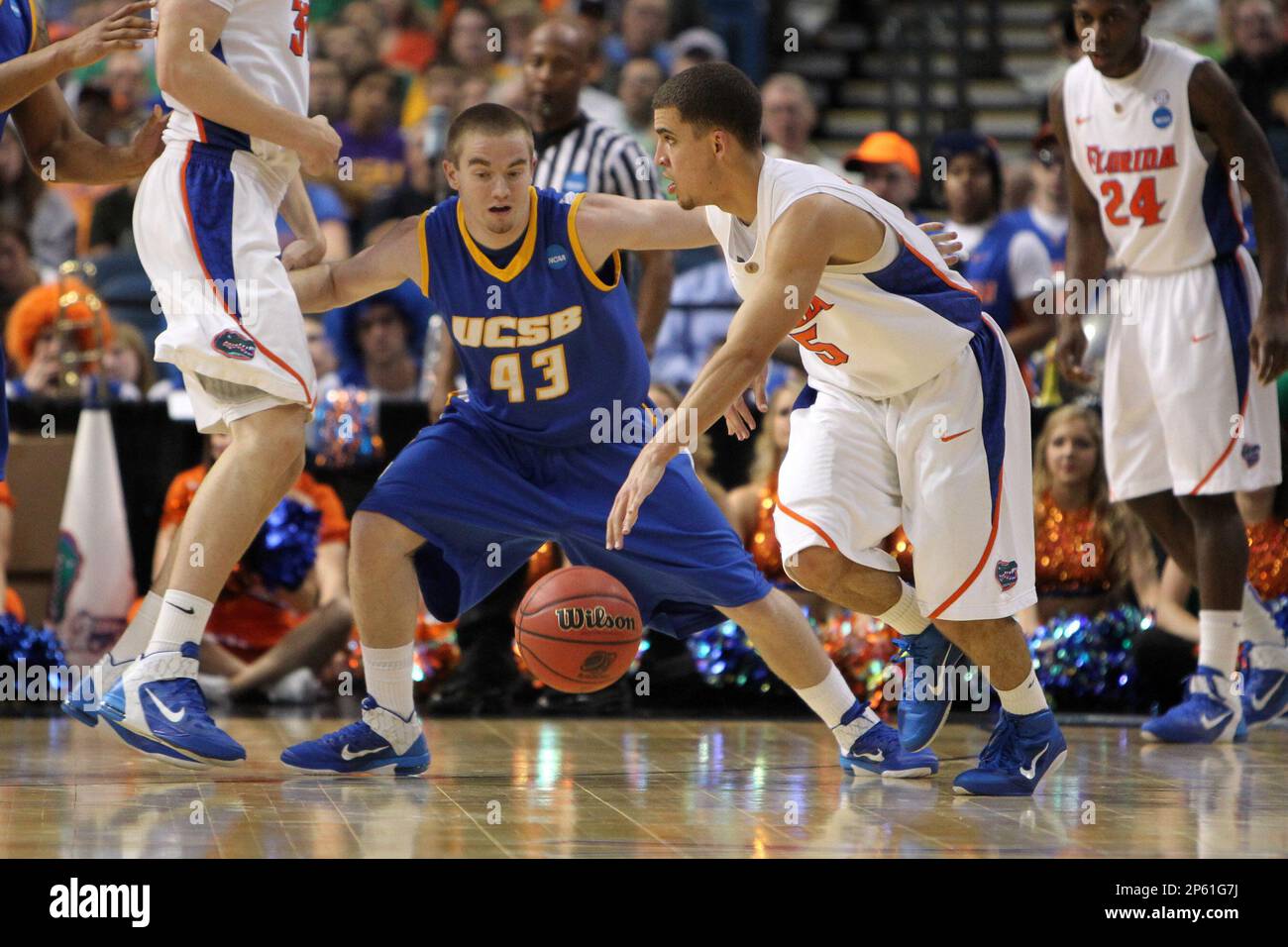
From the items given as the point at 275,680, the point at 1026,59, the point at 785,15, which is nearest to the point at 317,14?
the point at 785,15

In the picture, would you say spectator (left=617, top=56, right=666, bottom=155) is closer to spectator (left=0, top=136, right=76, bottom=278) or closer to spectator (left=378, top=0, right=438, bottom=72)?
spectator (left=378, top=0, right=438, bottom=72)

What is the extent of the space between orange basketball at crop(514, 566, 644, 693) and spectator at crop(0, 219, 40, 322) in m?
5.02

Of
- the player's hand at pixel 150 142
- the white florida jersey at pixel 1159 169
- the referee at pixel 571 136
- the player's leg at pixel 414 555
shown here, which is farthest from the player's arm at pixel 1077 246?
the player's hand at pixel 150 142

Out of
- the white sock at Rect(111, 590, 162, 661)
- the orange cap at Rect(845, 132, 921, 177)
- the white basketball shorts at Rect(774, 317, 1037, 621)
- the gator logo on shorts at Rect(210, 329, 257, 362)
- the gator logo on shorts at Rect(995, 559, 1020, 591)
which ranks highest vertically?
the orange cap at Rect(845, 132, 921, 177)

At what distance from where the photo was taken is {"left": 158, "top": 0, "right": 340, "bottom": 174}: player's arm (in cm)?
454

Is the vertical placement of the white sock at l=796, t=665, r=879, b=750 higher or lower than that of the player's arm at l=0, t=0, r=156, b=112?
lower

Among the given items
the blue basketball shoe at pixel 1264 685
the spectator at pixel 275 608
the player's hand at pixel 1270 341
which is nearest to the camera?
the player's hand at pixel 1270 341

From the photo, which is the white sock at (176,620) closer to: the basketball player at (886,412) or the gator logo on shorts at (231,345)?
the gator logo on shorts at (231,345)

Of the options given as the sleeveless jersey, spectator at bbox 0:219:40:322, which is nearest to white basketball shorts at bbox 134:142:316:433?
the sleeveless jersey

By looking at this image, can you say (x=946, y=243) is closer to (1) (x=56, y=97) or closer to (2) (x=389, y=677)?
(2) (x=389, y=677)

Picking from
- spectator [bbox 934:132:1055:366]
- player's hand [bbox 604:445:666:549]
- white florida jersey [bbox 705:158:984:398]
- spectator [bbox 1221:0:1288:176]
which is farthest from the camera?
spectator [bbox 1221:0:1288:176]

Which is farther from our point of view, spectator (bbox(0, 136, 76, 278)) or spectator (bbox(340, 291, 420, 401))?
spectator (bbox(0, 136, 76, 278))

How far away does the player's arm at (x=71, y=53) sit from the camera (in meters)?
4.50

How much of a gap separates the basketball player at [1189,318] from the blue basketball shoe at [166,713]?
296 cm
